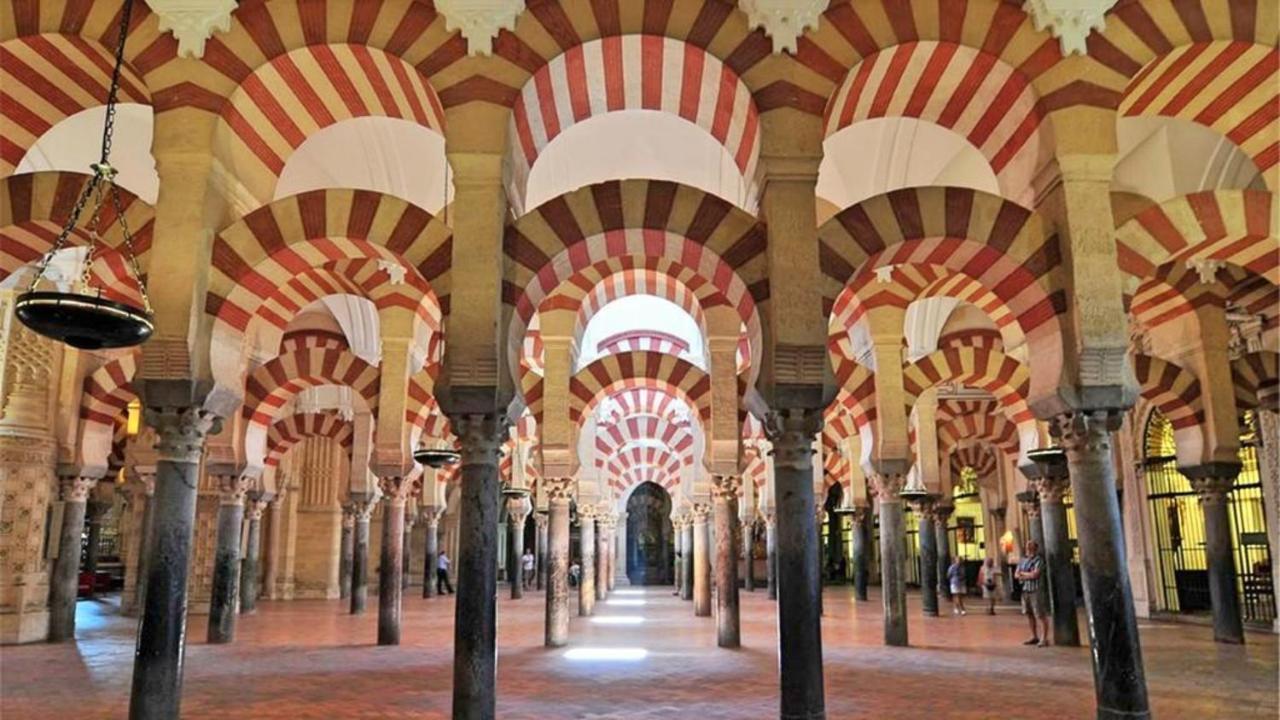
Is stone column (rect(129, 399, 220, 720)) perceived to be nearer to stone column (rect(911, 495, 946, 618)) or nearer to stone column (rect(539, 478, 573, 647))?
stone column (rect(539, 478, 573, 647))

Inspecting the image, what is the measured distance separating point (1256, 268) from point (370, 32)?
7.23 metres

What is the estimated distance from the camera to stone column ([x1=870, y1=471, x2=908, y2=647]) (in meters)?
9.35

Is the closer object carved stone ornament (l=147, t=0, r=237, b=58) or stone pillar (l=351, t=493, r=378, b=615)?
carved stone ornament (l=147, t=0, r=237, b=58)

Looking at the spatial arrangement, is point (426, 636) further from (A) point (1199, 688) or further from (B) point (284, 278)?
(A) point (1199, 688)

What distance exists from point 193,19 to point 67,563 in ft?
23.1

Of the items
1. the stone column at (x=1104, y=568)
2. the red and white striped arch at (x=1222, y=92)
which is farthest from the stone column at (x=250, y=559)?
the red and white striped arch at (x=1222, y=92)

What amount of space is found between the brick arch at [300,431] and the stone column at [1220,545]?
10.7 meters

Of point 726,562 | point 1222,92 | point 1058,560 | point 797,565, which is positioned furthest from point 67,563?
point 1222,92

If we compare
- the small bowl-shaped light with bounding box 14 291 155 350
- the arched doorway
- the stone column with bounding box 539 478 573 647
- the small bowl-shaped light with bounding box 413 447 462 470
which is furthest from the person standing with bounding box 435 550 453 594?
the small bowl-shaped light with bounding box 14 291 155 350

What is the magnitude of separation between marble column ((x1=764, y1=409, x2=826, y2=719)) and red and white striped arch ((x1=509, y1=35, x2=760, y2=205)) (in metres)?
1.86

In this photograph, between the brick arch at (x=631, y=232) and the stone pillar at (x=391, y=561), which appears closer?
the brick arch at (x=631, y=232)

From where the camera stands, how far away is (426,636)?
410 inches

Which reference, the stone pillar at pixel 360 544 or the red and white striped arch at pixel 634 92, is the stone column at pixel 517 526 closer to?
the stone pillar at pixel 360 544

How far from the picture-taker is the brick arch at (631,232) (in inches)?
238
